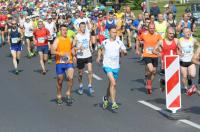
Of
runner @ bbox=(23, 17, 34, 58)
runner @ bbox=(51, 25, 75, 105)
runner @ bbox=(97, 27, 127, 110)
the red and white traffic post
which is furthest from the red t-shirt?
the red and white traffic post

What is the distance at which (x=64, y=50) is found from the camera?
15469 millimetres

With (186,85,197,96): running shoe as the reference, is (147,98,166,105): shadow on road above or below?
below

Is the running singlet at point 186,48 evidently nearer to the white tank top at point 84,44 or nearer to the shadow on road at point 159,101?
the shadow on road at point 159,101

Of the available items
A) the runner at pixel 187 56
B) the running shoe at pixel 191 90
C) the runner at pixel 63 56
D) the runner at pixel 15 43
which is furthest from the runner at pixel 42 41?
the running shoe at pixel 191 90

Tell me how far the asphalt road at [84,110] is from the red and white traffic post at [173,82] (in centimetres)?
38

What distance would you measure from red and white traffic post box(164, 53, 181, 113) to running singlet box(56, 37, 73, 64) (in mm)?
2828

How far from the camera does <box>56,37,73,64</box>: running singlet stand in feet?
50.6

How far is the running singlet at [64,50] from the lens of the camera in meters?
15.4

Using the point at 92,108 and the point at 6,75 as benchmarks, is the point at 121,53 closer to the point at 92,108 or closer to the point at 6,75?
the point at 92,108

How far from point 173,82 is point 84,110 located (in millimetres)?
2337

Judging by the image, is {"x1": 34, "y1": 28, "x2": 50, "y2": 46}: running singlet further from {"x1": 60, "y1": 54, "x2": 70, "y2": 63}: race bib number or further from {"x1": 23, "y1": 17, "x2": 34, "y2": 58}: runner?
{"x1": 60, "y1": 54, "x2": 70, "y2": 63}: race bib number

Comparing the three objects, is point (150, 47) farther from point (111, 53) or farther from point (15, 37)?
point (15, 37)

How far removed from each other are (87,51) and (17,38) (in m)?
6.25

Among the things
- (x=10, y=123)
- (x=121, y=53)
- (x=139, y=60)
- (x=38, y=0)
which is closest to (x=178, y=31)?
(x=139, y=60)
